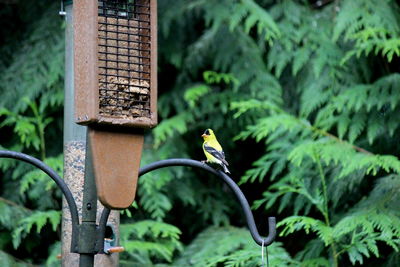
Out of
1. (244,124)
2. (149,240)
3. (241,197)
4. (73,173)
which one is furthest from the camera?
(244,124)

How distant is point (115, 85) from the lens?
2520mm

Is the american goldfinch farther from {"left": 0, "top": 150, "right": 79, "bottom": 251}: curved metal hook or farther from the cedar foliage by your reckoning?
{"left": 0, "top": 150, "right": 79, "bottom": 251}: curved metal hook

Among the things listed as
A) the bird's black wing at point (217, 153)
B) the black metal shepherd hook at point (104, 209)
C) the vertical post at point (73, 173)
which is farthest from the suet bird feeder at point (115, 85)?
the bird's black wing at point (217, 153)

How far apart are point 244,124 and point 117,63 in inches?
93.2

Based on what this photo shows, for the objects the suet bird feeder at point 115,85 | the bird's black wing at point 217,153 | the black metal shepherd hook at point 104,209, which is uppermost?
the suet bird feeder at point 115,85

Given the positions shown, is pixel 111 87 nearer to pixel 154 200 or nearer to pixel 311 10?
pixel 154 200

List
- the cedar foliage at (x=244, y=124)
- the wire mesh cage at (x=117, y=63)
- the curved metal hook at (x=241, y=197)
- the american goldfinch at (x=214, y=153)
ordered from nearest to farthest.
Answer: the wire mesh cage at (x=117, y=63), the curved metal hook at (x=241, y=197), the american goldfinch at (x=214, y=153), the cedar foliage at (x=244, y=124)

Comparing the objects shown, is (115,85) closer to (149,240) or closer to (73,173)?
(73,173)

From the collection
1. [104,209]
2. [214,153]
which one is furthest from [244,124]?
[104,209]

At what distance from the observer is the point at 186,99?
4.52 m

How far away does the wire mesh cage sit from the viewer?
2410mm

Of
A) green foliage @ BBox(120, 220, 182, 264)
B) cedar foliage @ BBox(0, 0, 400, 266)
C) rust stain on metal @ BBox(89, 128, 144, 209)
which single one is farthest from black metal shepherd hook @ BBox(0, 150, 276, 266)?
green foliage @ BBox(120, 220, 182, 264)

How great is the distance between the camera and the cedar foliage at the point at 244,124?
400cm

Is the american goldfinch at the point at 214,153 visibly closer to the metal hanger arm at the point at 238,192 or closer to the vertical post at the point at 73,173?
the metal hanger arm at the point at 238,192
